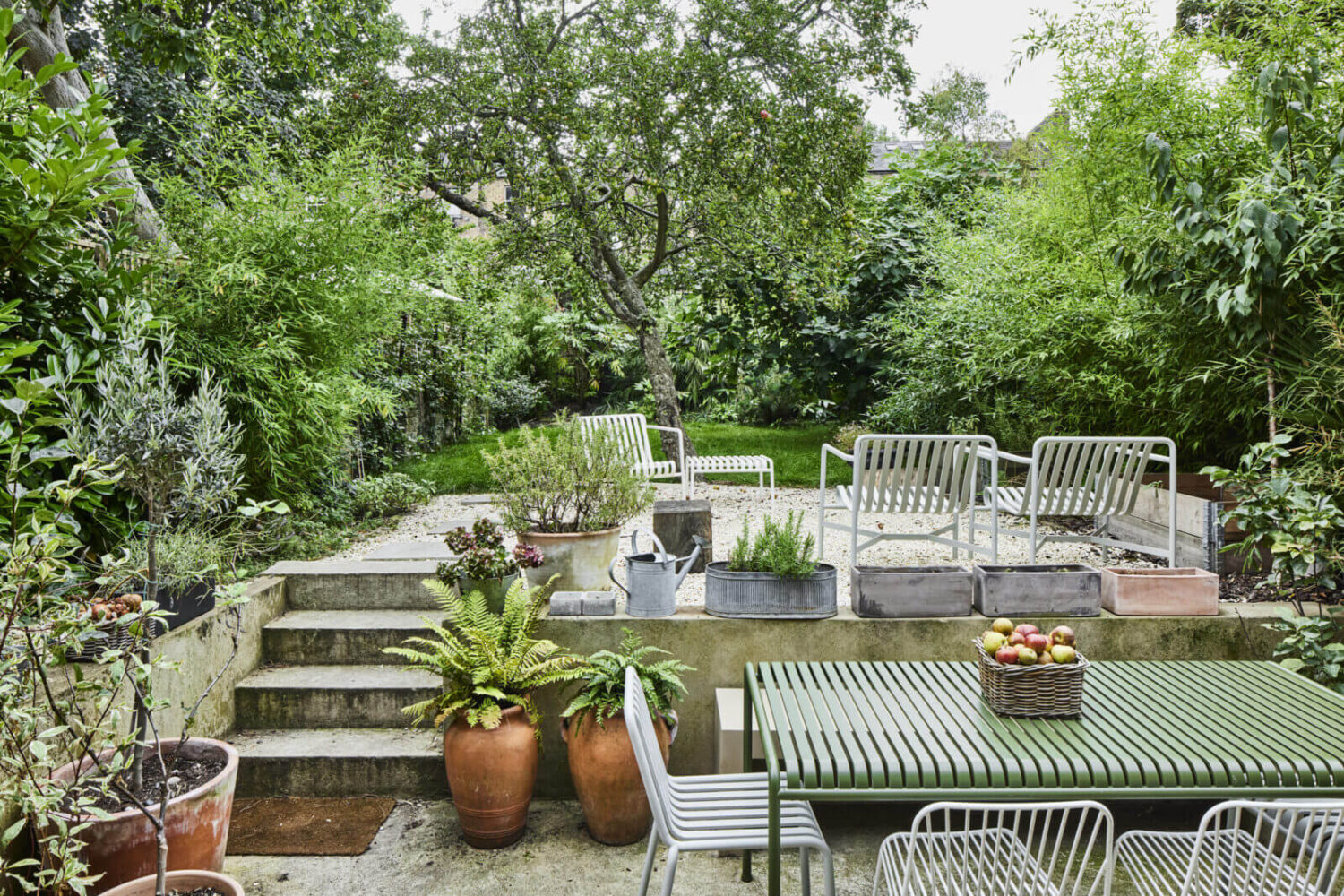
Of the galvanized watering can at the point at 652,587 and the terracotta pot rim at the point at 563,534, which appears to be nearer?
the galvanized watering can at the point at 652,587

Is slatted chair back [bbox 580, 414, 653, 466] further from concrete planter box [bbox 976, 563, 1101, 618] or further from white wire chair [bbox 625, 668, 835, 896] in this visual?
white wire chair [bbox 625, 668, 835, 896]

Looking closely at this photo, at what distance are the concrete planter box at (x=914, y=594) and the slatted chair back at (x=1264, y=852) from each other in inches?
43.6

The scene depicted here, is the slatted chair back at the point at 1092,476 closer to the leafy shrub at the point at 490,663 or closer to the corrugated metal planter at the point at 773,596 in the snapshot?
the corrugated metal planter at the point at 773,596

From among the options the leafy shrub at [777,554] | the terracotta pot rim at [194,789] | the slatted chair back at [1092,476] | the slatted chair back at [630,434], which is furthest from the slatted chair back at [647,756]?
the slatted chair back at [630,434]

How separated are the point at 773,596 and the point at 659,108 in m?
4.68

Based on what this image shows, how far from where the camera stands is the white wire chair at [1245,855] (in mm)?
1559

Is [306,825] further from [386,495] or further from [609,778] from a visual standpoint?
[386,495]

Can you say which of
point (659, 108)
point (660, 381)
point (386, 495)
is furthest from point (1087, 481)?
point (386, 495)

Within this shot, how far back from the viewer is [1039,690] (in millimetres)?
2189

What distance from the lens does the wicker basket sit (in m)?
2.18

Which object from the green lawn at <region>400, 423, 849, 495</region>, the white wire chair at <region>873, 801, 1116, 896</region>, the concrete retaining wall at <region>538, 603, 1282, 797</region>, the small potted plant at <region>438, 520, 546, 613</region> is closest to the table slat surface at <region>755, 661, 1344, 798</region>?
the white wire chair at <region>873, 801, 1116, 896</region>

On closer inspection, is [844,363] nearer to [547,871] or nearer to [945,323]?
[945,323]

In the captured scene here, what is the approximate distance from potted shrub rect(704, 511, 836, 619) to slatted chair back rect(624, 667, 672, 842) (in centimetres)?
104

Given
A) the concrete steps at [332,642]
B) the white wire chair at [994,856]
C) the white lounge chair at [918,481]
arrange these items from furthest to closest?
the white lounge chair at [918,481], the concrete steps at [332,642], the white wire chair at [994,856]
